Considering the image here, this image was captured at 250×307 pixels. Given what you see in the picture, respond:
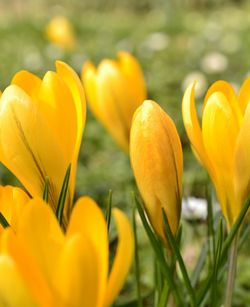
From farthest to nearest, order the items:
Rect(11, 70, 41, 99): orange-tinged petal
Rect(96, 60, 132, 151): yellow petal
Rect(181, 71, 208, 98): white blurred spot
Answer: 1. Rect(181, 71, 208, 98): white blurred spot
2. Rect(96, 60, 132, 151): yellow petal
3. Rect(11, 70, 41, 99): orange-tinged petal

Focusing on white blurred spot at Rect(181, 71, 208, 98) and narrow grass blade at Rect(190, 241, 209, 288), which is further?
white blurred spot at Rect(181, 71, 208, 98)

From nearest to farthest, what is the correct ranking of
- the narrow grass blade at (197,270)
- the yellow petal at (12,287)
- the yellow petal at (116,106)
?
the yellow petal at (12,287), the narrow grass blade at (197,270), the yellow petal at (116,106)

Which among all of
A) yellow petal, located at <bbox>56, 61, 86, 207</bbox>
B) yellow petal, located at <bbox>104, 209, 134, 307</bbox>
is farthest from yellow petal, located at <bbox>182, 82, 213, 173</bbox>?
yellow petal, located at <bbox>104, 209, 134, 307</bbox>

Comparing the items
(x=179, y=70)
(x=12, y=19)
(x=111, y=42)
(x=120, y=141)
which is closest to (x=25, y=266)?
(x=120, y=141)

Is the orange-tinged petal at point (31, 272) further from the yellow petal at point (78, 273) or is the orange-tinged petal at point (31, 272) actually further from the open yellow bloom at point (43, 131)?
the open yellow bloom at point (43, 131)

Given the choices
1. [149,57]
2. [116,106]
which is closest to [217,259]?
[116,106]

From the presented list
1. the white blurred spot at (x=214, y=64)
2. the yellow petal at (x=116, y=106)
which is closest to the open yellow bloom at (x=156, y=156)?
the yellow petal at (x=116, y=106)

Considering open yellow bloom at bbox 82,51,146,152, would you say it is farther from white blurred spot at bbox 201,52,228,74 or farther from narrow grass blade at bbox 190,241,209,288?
white blurred spot at bbox 201,52,228,74
